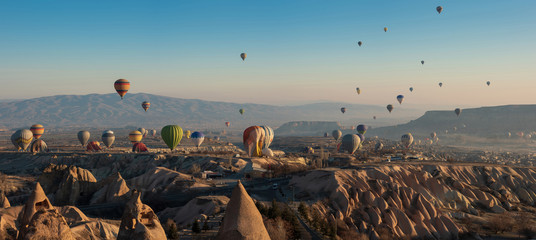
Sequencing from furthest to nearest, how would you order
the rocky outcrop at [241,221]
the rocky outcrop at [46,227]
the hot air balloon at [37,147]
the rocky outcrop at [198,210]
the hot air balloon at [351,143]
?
the hot air balloon at [37,147]
the hot air balloon at [351,143]
the rocky outcrop at [198,210]
the rocky outcrop at [241,221]
the rocky outcrop at [46,227]

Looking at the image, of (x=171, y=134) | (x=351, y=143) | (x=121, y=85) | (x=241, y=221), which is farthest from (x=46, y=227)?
(x=121, y=85)

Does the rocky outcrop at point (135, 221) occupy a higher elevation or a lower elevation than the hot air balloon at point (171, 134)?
higher

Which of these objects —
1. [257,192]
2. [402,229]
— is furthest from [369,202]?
[257,192]

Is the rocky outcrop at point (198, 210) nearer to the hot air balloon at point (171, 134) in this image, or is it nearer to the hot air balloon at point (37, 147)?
the hot air balloon at point (171, 134)

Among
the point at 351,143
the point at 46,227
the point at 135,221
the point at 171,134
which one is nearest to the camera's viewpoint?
the point at 46,227

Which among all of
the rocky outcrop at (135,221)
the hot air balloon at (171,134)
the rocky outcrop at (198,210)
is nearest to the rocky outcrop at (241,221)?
the rocky outcrop at (135,221)

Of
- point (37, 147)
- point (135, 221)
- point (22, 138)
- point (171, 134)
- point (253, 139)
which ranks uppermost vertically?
point (135, 221)

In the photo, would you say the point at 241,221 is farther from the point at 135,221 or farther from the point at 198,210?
the point at 198,210
